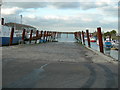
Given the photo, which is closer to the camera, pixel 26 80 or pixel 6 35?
pixel 26 80

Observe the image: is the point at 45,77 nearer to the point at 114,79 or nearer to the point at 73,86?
the point at 73,86

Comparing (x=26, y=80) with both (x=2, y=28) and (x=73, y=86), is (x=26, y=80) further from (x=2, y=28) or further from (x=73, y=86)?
(x=2, y=28)

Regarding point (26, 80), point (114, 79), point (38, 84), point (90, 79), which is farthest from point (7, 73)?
point (114, 79)

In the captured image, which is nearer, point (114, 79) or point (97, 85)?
point (97, 85)

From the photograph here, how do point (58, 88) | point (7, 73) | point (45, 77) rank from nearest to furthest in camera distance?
point (58, 88), point (45, 77), point (7, 73)

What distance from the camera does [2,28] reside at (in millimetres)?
36250

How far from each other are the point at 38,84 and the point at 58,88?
2.44 ft

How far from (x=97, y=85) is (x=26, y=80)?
233cm

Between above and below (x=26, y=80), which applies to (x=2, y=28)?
above

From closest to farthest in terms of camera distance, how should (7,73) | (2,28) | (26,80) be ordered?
(26,80)
(7,73)
(2,28)

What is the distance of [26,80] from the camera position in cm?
647

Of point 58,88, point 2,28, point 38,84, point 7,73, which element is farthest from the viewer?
point 2,28

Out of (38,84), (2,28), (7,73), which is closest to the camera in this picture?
(38,84)

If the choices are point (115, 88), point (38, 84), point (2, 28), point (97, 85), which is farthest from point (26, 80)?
point (2, 28)
